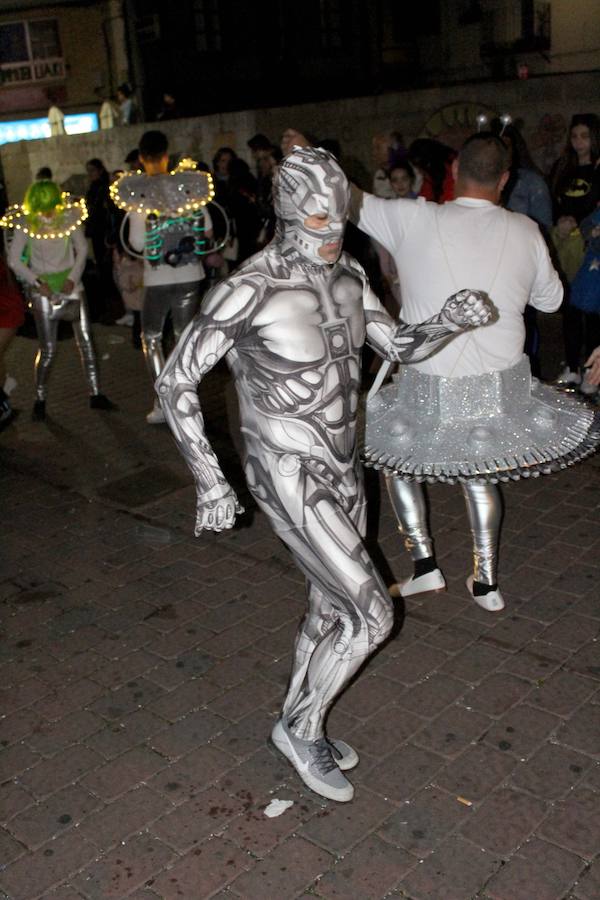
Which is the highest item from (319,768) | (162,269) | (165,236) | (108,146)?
(108,146)

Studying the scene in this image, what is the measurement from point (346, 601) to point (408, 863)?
2.84 ft

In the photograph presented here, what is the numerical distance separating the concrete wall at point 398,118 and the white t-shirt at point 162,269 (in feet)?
23.0

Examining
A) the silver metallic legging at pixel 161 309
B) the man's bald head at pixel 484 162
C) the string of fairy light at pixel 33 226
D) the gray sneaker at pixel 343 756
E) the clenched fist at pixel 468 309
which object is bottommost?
the gray sneaker at pixel 343 756

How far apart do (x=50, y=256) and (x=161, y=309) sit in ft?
3.59

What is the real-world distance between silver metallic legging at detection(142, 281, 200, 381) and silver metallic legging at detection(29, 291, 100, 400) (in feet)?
2.57

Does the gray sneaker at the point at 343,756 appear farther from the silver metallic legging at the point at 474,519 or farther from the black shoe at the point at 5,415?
the black shoe at the point at 5,415

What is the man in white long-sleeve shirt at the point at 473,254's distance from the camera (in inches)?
157

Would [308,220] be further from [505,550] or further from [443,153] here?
[443,153]

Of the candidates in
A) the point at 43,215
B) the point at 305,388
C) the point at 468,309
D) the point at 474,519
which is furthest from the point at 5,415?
the point at 468,309

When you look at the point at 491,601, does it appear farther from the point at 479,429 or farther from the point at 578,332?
the point at 578,332

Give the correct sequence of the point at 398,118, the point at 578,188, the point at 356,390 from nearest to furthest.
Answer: the point at 356,390 < the point at 578,188 < the point at 398,118

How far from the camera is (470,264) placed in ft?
13.1

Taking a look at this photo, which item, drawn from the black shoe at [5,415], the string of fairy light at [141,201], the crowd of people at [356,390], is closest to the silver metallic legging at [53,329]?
the black shoe at [5,415]

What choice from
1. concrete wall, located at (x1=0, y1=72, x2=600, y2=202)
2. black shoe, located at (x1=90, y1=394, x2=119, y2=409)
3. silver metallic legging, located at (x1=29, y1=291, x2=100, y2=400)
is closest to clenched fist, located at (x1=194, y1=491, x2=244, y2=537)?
silver metallic legging, located at (x1=29, y1=291, x2=100, y2=400)
